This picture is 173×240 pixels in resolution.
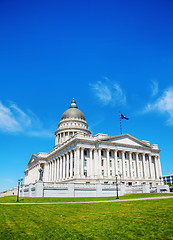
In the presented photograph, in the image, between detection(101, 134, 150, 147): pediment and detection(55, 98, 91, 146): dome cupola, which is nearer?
detection(101, 134, 150, 147): pediment

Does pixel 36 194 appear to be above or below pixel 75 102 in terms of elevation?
below

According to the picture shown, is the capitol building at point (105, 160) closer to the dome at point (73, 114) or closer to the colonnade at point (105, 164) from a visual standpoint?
the colonnade at point (105, 164)

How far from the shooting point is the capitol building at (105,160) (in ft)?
210

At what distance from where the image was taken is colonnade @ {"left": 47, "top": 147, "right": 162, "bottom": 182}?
2527 inches

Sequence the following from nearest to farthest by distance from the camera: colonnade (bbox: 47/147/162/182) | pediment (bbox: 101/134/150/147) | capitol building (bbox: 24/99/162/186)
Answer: capitol building (bbox: 24/99/162/186) → colonnade (bbox: 47/147/162/182) → pediment (bbox: 101/134/150/147)

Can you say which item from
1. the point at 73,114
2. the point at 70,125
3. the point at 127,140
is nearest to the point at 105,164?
the point at 127,140

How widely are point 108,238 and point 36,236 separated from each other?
3.19m

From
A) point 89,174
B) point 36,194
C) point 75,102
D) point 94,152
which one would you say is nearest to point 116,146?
point 94,152

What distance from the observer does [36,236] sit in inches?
354

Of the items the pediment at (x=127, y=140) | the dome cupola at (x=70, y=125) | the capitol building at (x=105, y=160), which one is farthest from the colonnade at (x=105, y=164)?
the dome cupola at (x=70, y=125)

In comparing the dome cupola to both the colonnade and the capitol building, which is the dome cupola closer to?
the capitol building

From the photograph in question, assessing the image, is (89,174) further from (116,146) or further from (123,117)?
(123,117)

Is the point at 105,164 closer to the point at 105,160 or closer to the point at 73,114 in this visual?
the point at 105,160

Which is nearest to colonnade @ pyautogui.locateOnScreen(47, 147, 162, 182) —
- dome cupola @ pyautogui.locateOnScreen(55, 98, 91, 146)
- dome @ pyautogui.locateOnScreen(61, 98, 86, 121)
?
dome cupola @ pyautogui.locateOnScreen(55, 98, 91, 146)
